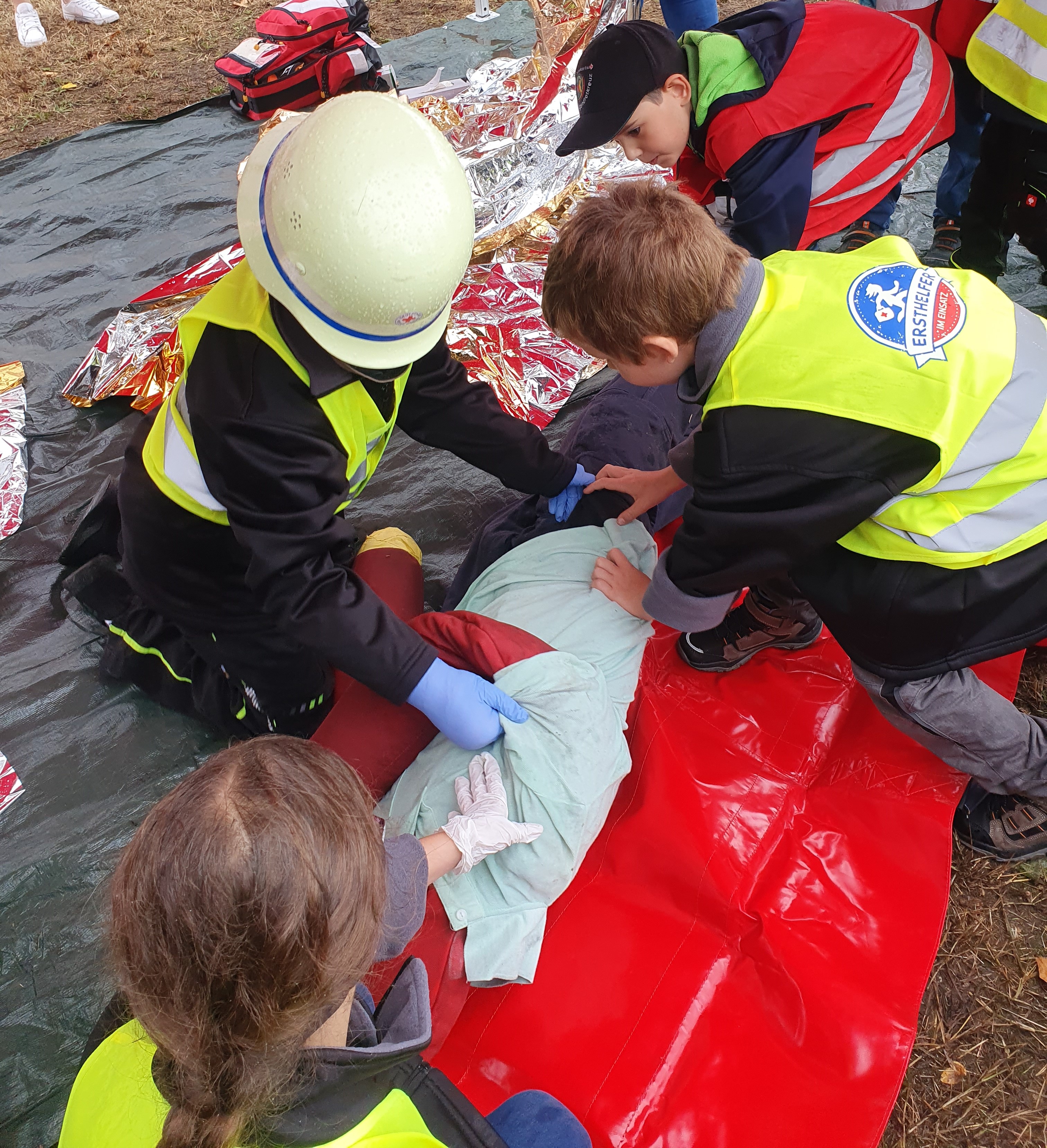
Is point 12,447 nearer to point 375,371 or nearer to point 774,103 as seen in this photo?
point 375,371

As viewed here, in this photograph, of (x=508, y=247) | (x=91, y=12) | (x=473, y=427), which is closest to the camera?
(x=473, y=427)

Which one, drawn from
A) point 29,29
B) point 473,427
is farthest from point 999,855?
point 29,29

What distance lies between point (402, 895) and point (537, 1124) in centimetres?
34

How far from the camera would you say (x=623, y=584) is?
164cm

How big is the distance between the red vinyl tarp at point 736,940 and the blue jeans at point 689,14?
269cm

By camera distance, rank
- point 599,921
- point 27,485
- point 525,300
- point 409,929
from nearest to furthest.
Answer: point 409,929 → point 599,921 → point 27,485 → point 525,300

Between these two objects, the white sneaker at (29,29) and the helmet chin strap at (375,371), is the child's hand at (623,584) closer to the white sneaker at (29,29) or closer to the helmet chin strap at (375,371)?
the helmet chin strap at (375,371)

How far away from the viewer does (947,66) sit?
7.84 ft

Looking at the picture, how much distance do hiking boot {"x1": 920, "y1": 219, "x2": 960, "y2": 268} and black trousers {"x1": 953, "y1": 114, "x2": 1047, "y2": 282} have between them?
37 millimetres

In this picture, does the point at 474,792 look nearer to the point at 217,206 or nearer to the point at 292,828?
the point at 292,828

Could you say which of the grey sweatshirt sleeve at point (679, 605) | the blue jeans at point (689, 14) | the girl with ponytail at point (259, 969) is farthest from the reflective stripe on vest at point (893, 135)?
the girl with ponytail at point (259, 969)

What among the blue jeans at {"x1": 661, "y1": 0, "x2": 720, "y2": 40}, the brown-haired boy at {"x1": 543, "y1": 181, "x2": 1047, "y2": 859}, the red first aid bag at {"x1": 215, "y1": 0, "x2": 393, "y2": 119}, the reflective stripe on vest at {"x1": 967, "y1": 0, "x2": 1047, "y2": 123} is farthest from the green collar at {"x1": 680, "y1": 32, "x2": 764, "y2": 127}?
the red first aid bag at {"x1": 215, "y1": 0, "x2": 393, "y2": 119}

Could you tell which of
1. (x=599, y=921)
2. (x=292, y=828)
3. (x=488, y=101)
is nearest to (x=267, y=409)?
(x=292, y=828)

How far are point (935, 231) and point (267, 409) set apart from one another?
7.78 feet
